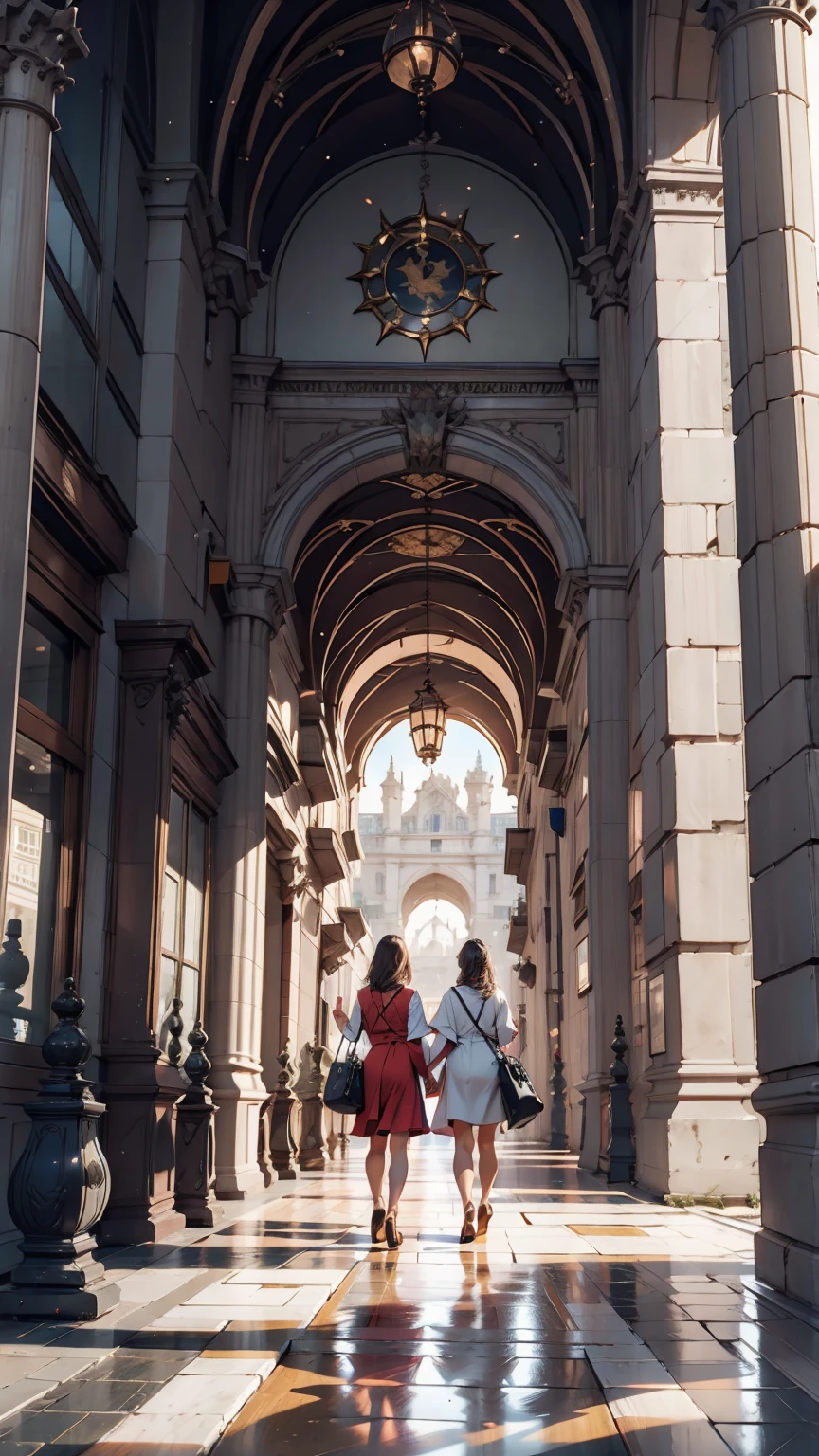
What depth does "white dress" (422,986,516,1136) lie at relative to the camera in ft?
25.4

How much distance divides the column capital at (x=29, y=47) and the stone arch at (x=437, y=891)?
73135mm

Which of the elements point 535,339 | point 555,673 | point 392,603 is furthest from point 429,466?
point 392,603

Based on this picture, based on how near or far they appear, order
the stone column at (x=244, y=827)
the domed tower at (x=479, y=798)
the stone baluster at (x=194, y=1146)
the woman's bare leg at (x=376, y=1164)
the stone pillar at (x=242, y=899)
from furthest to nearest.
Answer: the domed tower at (x=479, y=798)
the stone column at (x=244, y=827)
the stone pillar at (x=242, y=899)
the stone baluster at (x=194, y=1146)
the woman's bare leg at (x=376, y=1164)

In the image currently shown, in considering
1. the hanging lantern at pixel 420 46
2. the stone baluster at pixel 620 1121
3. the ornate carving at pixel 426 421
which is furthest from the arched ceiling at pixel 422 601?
the stone baluster at pixel 620 1121

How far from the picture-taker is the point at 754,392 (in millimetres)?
6512

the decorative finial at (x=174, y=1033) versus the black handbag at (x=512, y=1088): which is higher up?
the decorative finial at (x=174, y=1033)

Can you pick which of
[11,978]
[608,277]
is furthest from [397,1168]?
[608,277]

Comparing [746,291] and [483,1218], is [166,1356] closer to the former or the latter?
[483,1218]

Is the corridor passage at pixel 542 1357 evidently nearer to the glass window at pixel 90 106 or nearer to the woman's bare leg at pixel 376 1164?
the woman's bare leg at pixel 376 1164

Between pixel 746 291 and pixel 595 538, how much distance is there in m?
7.81

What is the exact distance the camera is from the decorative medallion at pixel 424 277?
1557cm

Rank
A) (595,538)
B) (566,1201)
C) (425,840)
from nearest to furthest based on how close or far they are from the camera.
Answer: (566,1201)
(595,538)
(425,840)

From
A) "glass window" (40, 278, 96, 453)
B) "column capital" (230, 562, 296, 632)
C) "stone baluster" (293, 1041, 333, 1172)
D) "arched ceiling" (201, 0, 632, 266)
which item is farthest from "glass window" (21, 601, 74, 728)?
"stone baluster" (293, 1041, 333, 1172)

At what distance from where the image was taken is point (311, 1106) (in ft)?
60.4
